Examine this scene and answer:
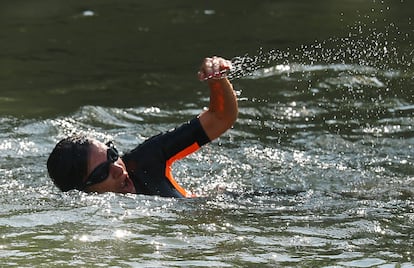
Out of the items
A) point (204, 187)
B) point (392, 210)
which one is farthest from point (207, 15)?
point (392, 210)

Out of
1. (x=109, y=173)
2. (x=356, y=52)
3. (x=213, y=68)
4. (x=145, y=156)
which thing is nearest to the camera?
(x=213, y=68)

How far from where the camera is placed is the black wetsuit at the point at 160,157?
5660 millimetres

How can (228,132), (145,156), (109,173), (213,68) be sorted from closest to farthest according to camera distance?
(213,68) → (109,173) → (145,156) → (228,132)

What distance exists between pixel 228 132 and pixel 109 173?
2.78m

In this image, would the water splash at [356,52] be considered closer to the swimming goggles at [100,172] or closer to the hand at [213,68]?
the hand at [213,68]

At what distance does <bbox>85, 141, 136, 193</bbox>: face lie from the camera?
5.45m

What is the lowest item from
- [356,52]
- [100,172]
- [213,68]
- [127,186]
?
[127,186]

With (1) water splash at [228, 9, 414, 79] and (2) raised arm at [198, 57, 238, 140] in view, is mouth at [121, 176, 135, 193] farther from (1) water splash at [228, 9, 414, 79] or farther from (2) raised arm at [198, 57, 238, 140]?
(1) water splash at [228, 9, 414, 79]

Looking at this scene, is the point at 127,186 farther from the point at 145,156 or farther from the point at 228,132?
the point at 228,132

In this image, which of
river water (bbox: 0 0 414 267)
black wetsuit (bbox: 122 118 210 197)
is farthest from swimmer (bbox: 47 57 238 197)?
river water (bbox: 0 0 414 267)

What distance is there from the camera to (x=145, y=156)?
5.67 metres

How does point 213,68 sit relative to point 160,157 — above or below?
above

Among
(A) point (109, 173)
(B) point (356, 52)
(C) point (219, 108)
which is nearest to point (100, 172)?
(A) point (109, 173)

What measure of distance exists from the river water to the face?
2.6 inches
